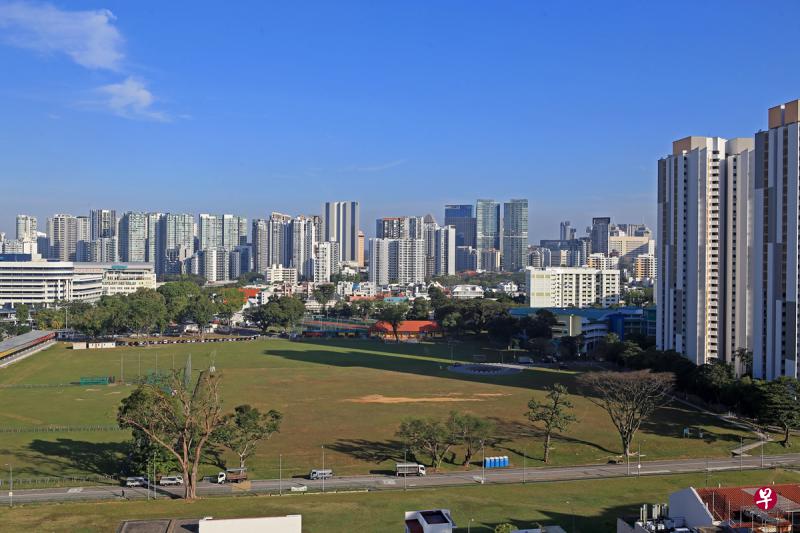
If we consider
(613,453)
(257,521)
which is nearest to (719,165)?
(613,453)

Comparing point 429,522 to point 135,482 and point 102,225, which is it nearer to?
point 135,482

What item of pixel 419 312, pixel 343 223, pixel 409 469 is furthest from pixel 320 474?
pixel 343 223

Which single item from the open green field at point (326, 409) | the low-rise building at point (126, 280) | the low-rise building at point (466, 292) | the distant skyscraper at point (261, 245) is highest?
the distant skyscraper at point (261, 245)

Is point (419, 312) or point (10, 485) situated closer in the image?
point (10, 485)

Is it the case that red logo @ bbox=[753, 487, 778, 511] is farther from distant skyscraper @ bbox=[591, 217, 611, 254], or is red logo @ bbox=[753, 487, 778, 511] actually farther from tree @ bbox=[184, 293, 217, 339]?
distant skyscraper @ bbox=[591, 217, 611, 254]

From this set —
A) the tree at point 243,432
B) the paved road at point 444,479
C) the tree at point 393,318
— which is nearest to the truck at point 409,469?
the paved road at point 444,479

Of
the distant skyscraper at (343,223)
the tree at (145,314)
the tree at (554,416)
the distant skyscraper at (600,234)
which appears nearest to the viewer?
the tree at (554,416)

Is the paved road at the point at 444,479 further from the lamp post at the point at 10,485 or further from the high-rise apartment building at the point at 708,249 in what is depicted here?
the high-rise apartment building at the point at 708,249
